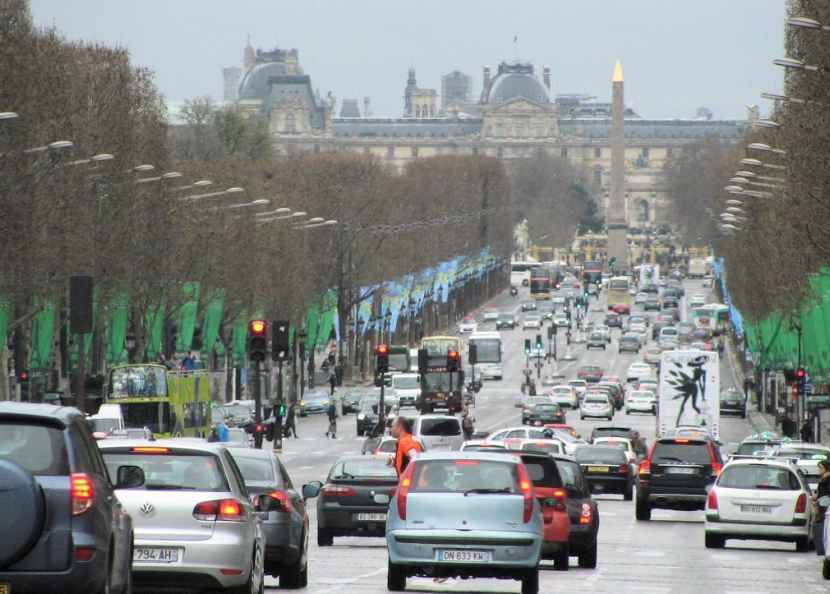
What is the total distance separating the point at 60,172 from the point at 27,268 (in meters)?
4.64

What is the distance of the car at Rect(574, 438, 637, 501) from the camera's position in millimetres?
49656

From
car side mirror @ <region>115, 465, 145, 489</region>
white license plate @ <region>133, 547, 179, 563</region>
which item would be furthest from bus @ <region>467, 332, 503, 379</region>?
car side mirror @ <region>115, 465, 145, 489</region>

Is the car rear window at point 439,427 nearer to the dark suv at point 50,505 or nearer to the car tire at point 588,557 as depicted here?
the car tire at point 588,557

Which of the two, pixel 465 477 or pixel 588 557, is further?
pixel 588 557

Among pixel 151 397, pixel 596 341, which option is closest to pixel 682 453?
pixel 151 397

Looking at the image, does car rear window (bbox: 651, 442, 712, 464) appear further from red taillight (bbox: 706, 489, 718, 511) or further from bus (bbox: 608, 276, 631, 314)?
bus (bbox: 608, 276, 631, 314)

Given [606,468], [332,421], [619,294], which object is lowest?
[332,421]

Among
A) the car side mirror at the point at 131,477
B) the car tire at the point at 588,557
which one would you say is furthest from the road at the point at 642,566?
the car side mirror at the point at 131,477

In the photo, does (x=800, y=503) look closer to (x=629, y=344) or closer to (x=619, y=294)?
(x=629, y=344)

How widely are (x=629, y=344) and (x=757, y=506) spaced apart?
4764 inches

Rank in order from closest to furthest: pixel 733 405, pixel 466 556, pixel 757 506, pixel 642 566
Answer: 1. pixel 466 556
2. pixel 642 566
3. pixel 757 506
4. pixel 733 405

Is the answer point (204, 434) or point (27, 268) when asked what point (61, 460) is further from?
point (204, 434)

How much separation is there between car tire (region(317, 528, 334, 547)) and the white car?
7747 centimetres

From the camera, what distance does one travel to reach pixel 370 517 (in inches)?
→ 1246
